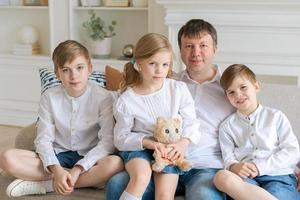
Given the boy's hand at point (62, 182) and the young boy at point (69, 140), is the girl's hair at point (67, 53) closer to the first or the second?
the young boy at point (69, 140)

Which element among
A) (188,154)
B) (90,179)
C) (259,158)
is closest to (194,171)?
(188,154)

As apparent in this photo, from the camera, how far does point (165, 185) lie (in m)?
1.91

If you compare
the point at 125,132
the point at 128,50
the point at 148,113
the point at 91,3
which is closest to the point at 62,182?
the point at 125,132

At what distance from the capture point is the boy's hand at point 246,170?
1914mm

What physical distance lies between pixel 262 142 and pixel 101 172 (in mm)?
652

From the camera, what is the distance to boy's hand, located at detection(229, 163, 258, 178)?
191 centimetres

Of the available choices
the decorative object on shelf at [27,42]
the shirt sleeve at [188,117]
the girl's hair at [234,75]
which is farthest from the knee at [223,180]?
the decorative object on shelf at [27,42]

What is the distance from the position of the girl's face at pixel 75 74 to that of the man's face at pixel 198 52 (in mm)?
441

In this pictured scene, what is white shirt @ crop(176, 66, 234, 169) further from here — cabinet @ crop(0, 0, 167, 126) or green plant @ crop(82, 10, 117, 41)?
green plant @ crop(82, 10, 117, 41)

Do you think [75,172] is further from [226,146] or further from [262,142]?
[262,142]

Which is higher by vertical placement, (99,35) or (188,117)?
(99,35)

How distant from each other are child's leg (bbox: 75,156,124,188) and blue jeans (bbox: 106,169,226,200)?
6 centimetres

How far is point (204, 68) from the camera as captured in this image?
2225 mm

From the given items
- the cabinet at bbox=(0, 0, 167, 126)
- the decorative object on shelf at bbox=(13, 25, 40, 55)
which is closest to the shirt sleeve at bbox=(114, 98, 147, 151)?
the cabinet at bbox=(0, 0, 167, 126)
